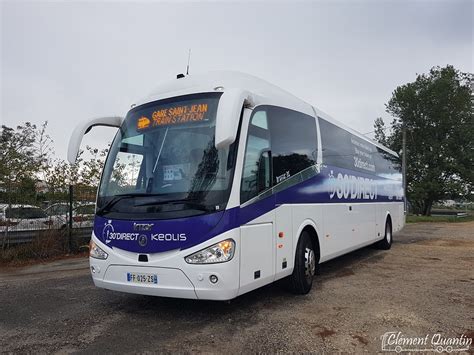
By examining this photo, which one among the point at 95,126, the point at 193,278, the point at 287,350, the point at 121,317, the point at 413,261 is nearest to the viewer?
the point at 287,350

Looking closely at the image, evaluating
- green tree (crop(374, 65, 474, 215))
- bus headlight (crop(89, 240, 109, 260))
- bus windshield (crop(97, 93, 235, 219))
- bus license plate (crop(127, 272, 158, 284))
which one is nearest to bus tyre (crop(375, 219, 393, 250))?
bus windshield (crop(97, 93, 235, 219))

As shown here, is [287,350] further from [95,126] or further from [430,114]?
[430,114]

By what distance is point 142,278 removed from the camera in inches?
211

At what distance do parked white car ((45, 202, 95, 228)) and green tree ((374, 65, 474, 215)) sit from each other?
36.3 m

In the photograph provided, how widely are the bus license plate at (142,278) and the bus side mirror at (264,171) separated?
1.85m

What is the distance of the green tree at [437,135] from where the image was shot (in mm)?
40684

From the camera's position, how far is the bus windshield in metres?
5.29

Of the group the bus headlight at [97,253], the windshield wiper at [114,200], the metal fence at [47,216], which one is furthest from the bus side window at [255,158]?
the metal fence at [47,216]

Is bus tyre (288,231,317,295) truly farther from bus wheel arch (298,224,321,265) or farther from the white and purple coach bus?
bus wheel arch (298,224,321,265)

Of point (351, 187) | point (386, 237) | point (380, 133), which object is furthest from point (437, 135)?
point (351, 187)

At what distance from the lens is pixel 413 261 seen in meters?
10.7

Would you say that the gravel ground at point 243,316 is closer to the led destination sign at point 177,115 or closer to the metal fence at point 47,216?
the led destination sign at point 177,115

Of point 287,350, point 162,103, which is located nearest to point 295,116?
point 162,103

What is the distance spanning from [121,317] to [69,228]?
24.8 ft
